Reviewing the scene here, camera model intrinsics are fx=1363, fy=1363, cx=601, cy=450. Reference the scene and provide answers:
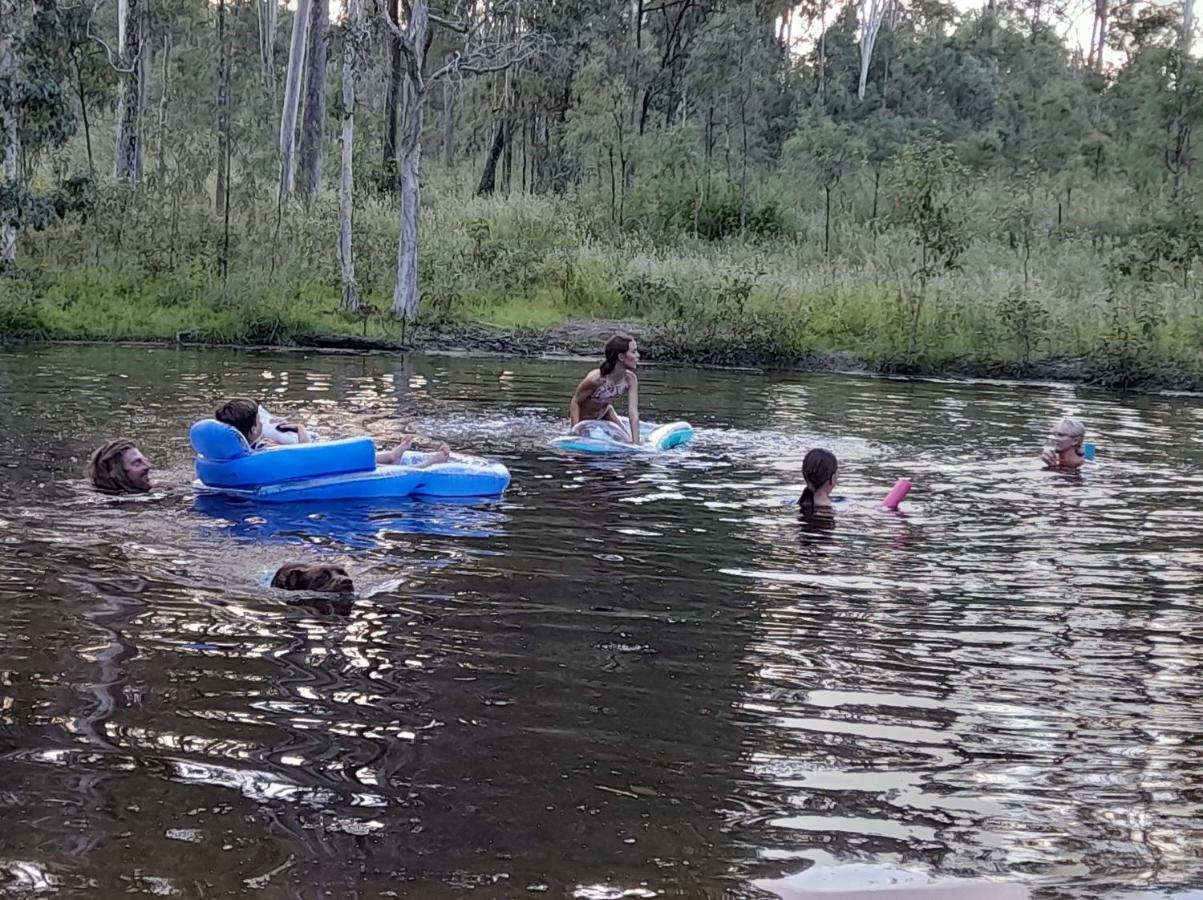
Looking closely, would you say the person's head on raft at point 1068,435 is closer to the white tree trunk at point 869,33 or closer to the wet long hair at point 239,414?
the wet long hair at point 239,414

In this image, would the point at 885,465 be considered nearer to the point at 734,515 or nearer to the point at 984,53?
the point at 734,515

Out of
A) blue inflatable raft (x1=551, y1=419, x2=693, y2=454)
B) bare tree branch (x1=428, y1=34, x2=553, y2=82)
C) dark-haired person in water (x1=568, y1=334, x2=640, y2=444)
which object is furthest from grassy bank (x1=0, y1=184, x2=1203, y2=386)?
blue inflatable raft (x1=551, y1=419, x2=693, y2=454)

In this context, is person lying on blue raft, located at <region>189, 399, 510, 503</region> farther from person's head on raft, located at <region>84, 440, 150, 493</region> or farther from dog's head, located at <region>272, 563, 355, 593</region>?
dog's head, located at <region>272, 563, 355, 593</region>

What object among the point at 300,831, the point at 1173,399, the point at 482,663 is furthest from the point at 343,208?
the point at 300,831

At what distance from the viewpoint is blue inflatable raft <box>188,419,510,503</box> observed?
8.44m

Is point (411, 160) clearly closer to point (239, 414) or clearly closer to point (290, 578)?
point (239, 414)

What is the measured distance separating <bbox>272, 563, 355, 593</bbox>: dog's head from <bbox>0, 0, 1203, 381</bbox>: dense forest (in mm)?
13669

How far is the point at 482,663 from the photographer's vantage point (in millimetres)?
5125

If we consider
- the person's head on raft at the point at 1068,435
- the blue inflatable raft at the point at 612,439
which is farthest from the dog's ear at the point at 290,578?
the person's head on raft at the point at 1068,435

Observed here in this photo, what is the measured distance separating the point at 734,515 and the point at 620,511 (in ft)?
2.36

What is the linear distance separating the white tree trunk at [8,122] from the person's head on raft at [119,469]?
11.0m

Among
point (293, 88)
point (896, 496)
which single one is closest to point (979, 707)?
point (896, 496)

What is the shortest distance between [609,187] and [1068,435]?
752 inches

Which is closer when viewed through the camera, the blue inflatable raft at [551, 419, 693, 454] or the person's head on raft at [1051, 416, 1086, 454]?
the person's head on raft at [1051, 416, 1086, 454]
